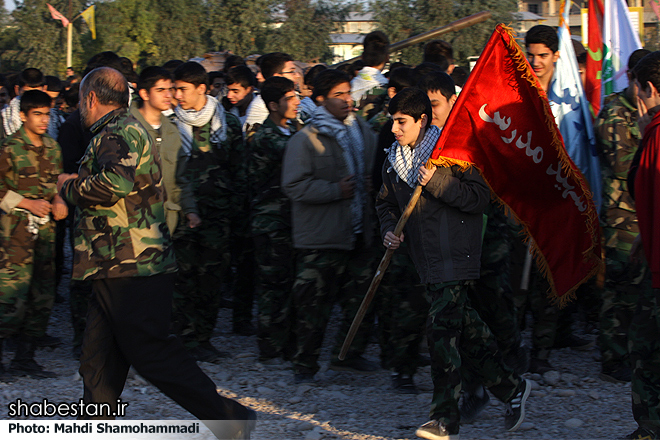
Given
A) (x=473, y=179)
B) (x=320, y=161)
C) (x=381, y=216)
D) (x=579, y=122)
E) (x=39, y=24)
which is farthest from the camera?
(x=39, y=24)

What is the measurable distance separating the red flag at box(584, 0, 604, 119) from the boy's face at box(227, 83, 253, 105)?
321cm

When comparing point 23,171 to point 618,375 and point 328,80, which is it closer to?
point 328,80

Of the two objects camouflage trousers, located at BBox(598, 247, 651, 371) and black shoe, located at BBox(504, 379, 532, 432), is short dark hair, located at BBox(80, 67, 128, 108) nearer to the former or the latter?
black shoe, located at BBox(504, 379, 532, 432)

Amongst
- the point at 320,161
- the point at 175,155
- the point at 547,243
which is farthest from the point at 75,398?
the point at 547,243

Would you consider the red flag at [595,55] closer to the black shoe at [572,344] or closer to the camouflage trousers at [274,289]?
the black shoe at [572,344]

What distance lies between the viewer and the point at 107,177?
3.75 metres

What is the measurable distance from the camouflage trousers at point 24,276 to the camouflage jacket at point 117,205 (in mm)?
1876

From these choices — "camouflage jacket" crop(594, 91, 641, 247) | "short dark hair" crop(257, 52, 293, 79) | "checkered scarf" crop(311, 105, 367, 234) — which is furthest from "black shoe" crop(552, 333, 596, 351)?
"short dark hair" crop(257, 52, 293, 79)

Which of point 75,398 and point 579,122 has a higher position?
point 579,122

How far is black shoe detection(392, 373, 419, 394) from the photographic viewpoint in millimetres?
5172

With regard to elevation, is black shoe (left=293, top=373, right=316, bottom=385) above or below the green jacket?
below

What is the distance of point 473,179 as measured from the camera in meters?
4.38

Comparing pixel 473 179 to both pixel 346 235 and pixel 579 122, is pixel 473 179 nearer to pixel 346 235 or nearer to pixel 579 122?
pixel 346 235

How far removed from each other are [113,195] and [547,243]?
110 inches
